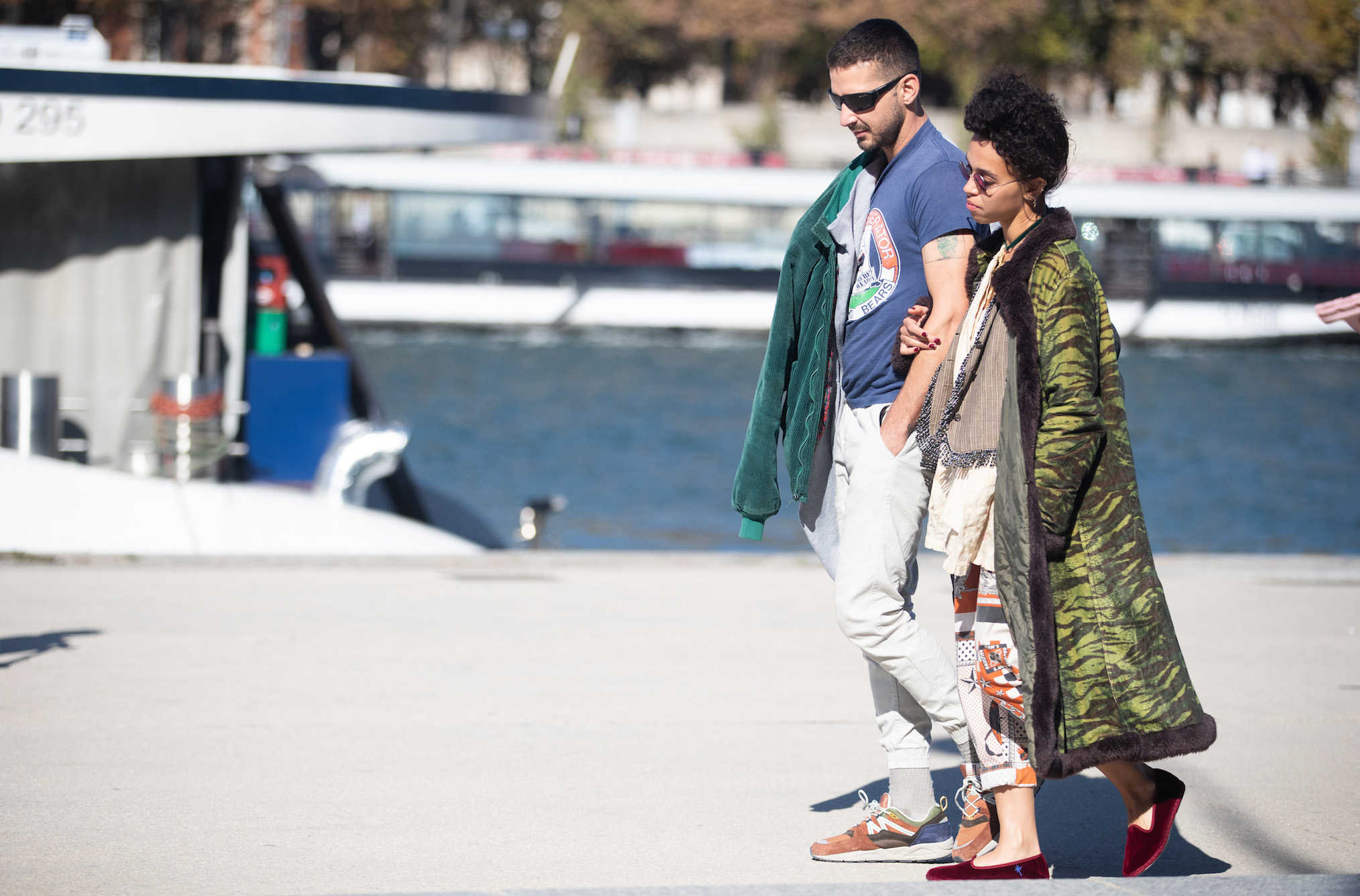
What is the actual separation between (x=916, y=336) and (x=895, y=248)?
10.7 inches

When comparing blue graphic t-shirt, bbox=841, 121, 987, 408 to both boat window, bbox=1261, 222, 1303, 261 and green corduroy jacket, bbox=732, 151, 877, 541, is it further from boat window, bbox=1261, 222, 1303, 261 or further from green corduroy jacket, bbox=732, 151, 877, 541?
boat window, bbox=1261, 222, 1303, 261

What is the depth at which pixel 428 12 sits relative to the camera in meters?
61.5

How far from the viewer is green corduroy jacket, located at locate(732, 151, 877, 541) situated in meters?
3.94

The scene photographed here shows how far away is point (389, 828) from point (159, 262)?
23.3ft

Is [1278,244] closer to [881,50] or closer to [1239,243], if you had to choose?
[1239,243]

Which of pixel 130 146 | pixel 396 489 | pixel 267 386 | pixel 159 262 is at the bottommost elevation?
pixel 396 489

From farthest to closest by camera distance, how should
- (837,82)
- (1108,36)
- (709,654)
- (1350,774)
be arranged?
(1108,36)
(709,654)
(1350,774)
(837,82)

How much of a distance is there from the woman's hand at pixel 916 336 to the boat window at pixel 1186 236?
45213 millimetres

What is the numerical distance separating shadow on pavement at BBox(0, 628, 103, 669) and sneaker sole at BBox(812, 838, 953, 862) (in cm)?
335

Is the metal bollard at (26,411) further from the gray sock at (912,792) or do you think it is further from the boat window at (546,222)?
the boat window at (546,222)

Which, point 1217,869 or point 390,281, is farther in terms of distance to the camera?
point 390,281

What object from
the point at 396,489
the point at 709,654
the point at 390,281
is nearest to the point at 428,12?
the point at 390,281

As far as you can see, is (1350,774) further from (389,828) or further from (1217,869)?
(389,828)

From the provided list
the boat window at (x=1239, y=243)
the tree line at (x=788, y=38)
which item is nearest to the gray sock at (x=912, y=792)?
the boat window at (x=1239, y=243)
